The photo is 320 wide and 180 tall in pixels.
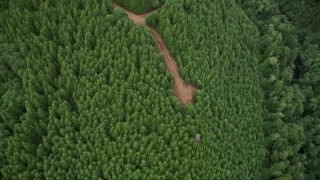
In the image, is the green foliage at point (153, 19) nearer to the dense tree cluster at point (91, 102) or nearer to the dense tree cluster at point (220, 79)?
the dense tree cluster at point (220, 79)

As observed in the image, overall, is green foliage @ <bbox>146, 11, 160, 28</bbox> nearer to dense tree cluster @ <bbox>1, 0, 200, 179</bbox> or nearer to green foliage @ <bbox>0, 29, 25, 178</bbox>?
dense tree cluster @ <bbox>1, 0, 200, 179</bbox>

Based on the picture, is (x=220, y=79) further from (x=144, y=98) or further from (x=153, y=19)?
(x=153, y=19)

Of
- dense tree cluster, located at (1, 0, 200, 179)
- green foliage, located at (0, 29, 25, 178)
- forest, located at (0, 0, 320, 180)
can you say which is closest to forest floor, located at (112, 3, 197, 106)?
forest, located at (0, 0, 320, 180)

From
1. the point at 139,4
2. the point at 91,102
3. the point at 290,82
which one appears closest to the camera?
the point at 91,102

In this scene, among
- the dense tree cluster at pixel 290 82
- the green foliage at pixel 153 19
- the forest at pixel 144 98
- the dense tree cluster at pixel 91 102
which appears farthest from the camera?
the green foliage at pixel 153 19

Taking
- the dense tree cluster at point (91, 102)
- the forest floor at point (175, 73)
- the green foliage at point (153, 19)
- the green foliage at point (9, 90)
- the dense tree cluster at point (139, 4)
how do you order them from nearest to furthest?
the dense tree cluster at point (91, 102)
the green foliage at point (9, 90)
the forest floor at point (175, 73)
the green foliage at point (153, 19)
the dense tree cluster at point (139, 4)

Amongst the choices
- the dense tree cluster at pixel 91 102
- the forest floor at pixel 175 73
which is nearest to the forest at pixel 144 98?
the dense tree cluster at pixel 91 102

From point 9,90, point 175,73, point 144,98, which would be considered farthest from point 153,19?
point 9,90
